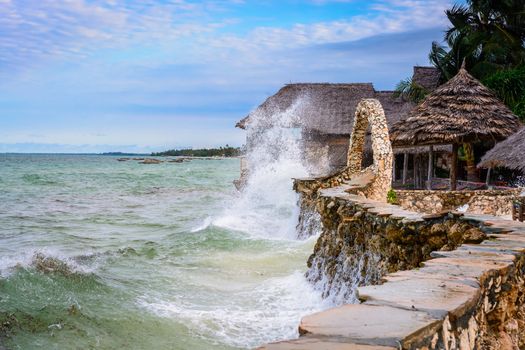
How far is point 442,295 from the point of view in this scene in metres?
2.93

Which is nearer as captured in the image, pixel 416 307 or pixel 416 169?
pixel 416 307

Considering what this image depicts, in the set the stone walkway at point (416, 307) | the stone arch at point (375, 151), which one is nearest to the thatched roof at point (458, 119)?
the stone arch at point (375, 151)

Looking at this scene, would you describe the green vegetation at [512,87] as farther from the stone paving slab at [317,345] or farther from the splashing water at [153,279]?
the stone paving slab at [317,345]

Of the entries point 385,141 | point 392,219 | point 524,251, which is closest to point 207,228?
point 385,141

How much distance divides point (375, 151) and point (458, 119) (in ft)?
17.4

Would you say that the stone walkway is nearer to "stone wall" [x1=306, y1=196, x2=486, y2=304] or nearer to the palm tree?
"stone wall" [x1=306, y1=196, x2=486, y2=304]

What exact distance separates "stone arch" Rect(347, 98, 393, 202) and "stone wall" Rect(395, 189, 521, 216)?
1338 mm

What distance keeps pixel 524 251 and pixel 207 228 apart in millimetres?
13512

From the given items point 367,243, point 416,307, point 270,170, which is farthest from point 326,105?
point 416,307

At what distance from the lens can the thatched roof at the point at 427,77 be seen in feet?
92.2

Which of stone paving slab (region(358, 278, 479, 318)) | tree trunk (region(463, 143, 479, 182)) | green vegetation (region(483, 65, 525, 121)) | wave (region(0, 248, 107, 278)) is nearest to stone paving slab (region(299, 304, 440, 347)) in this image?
stone paving slab (region(358, 278, 479, 318))

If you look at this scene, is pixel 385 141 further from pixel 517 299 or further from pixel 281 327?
pixel 517 299

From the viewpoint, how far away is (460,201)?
13.6 meters

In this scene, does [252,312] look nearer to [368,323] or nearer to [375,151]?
[368,323]
